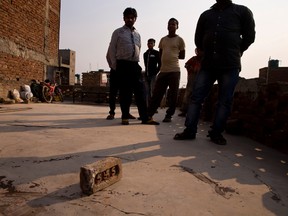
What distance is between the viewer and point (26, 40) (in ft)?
32.6

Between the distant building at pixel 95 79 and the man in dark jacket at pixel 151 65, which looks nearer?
the man in dark jacket at pixel 151 65

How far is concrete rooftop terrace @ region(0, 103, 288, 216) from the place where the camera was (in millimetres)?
1310

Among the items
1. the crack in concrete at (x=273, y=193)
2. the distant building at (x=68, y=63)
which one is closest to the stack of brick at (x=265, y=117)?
the crack in concrete at (x=273, y=193)

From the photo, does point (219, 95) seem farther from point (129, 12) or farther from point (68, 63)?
point (68, 63)

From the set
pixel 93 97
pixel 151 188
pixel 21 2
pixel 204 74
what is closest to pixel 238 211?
pixel 151 188

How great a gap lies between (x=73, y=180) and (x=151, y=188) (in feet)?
1.45

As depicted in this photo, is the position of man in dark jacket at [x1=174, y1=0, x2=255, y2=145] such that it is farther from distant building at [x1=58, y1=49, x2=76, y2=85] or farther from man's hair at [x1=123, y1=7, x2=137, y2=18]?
distant building at [x1=58, y1=49, x2=76, y2=85]

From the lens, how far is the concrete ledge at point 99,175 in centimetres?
137

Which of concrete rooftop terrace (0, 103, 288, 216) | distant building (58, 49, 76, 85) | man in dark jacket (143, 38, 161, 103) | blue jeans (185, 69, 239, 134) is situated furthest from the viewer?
distant building (58, 49, 76, 85)

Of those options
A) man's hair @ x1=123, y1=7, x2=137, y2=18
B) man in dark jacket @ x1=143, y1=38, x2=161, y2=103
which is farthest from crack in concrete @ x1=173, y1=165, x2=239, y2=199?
man in dark jacket @ x1=143, y1=38, x2=161, y2=103

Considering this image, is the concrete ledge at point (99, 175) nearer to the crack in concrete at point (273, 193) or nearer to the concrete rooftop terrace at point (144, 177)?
the concrete rooftop terrace at point (144, 177)

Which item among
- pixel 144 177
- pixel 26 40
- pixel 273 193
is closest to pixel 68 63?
pixel 26 40

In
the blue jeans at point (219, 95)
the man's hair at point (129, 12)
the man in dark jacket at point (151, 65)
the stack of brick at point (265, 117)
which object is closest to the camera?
the stack of brick at point (265, 117)

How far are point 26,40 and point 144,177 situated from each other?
31.6 feet
